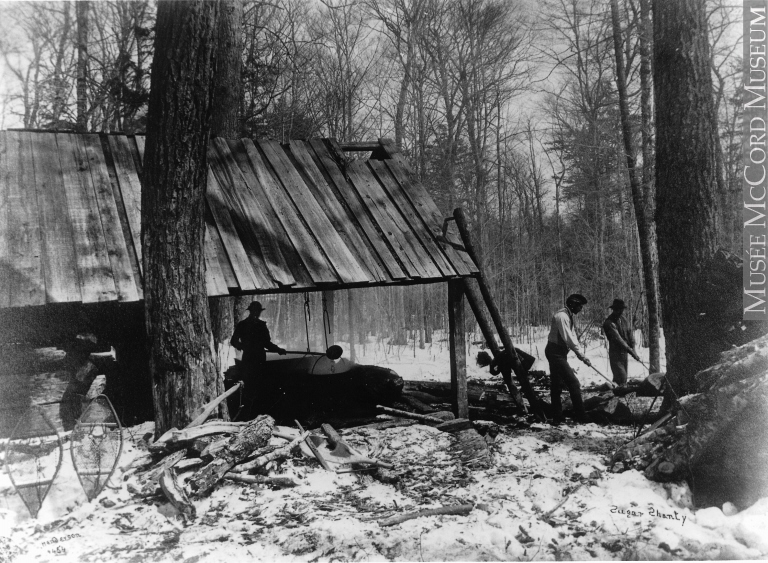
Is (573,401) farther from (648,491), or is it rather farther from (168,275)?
(168,275)

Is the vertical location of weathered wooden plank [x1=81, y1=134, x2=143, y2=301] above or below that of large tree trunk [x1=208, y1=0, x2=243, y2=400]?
below

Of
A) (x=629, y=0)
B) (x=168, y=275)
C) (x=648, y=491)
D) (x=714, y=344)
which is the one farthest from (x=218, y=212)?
(x=629, y=0)

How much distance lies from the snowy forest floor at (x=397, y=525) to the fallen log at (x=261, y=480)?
57 mm

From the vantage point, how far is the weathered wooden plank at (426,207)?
318 inches

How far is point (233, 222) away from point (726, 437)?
6.11m

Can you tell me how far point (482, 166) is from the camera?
22.2 metres

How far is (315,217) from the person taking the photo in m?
8.06

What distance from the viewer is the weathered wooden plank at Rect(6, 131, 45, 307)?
6074 mm

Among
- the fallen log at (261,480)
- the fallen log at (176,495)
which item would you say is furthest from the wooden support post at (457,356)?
the fallen log at (176,495)

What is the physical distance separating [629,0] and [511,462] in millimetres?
12276

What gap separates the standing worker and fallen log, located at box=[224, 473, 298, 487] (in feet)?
11.0

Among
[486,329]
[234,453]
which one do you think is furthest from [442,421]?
[234,453]

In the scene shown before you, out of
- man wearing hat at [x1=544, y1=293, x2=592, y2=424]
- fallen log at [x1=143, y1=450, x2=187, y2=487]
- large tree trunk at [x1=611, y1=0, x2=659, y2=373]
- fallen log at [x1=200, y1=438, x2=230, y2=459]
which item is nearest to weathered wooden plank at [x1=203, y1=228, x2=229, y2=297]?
fallen log at [x1=200, y1=438, x2=230, y2=459]

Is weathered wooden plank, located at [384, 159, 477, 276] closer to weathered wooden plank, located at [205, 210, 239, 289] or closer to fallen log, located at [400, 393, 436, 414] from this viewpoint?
fallen log, located at [400, 393, 436, 414]
